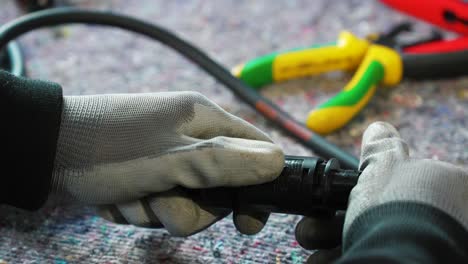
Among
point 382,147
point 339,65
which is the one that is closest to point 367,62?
point 339,65

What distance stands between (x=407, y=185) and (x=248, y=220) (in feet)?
0.57

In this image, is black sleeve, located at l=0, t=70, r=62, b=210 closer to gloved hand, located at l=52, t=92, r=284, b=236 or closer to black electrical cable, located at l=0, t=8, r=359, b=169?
gloved hand, located at l=52, t=92, r=284, b=236

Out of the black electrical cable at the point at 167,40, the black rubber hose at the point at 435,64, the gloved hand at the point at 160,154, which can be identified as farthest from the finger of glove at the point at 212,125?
the black rubber hose at the point at 435,64

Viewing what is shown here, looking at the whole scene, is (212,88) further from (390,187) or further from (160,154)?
(390,187)

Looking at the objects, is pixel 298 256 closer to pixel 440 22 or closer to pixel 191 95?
pixel 191 95

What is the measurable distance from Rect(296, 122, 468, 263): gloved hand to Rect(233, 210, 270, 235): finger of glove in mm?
52

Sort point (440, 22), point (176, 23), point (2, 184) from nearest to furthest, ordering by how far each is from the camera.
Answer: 1. point (2, 184)
2. point (440, 22)
3. point (176, 23)

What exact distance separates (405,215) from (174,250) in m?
0.30

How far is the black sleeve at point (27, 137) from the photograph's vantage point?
589mm

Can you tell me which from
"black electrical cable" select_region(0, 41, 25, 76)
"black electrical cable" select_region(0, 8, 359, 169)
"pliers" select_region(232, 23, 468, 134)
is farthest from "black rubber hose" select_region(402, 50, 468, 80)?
"black electrical cable" select_region(0, 41, 25, 76)

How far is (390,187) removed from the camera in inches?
20.4

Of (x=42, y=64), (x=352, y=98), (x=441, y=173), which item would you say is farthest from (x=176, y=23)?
(x=441, y=173)

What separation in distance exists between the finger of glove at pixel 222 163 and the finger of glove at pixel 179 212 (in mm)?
34

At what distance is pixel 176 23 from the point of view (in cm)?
117
